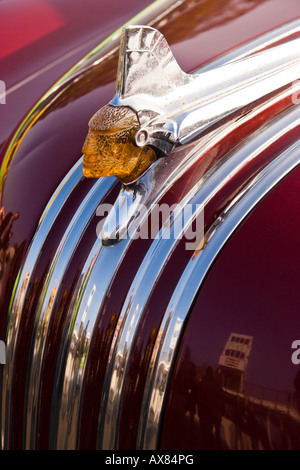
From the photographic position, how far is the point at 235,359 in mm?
937

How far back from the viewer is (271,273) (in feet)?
3.12

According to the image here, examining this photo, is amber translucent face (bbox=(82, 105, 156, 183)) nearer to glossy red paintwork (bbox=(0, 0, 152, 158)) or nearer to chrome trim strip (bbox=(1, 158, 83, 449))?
chrome trim strip (bbox=(1, 158, 83, 449))

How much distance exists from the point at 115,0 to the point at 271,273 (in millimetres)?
1005

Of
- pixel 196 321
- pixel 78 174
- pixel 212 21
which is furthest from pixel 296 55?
pixel 196 321

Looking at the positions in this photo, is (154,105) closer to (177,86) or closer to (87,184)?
(177,86)

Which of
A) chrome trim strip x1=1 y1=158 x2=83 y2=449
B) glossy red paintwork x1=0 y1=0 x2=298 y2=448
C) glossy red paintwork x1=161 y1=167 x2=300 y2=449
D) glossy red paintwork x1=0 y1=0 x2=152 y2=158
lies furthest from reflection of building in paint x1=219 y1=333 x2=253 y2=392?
glossy red paintwork x1=0 y1=0 x2=152 y2=158

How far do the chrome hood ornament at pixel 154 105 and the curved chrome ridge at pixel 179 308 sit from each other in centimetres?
15

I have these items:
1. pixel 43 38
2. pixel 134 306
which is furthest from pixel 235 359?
pixel 43 38

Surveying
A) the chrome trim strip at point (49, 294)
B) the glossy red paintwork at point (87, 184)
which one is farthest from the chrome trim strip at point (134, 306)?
the chrome trim strip at point (49, 294)

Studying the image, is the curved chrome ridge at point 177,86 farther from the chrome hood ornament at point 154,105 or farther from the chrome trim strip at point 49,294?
the chrome trim strip at point 49,294

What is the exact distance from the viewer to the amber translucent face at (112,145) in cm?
102

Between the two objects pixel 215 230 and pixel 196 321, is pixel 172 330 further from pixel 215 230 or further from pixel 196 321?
pixel 215 230

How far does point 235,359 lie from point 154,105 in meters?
0.39

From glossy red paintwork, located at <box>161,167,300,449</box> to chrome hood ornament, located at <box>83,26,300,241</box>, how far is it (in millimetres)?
185
